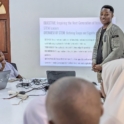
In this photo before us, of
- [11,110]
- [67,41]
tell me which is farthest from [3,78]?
[67,41]

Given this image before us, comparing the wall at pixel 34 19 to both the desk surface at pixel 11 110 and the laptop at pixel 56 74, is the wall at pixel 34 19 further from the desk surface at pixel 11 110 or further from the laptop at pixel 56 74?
the desk surface at pixel 11 110

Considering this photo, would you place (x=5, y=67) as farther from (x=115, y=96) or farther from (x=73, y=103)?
(x=73, y=103)

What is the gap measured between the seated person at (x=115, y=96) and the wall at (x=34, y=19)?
3141mm

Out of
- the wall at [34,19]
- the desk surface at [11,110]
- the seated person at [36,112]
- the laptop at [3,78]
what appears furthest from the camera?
the wall at [34,19]

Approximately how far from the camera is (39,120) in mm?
1106

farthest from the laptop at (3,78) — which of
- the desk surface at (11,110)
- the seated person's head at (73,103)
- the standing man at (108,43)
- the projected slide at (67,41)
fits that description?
the projected slide at (67,41)

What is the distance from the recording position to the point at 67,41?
443 centimetres

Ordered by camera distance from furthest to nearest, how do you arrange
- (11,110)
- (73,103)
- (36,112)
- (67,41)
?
(67,41), (11,110), (36,112), (73,103)

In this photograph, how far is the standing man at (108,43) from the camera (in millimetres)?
3062

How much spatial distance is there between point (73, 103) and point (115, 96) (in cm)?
72

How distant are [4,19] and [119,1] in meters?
2.20

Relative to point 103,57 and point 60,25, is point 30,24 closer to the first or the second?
point 60,25

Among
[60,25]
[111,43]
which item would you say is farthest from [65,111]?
[60,25]

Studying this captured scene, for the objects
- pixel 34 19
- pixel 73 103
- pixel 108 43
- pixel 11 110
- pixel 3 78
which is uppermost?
pixel 34 19
